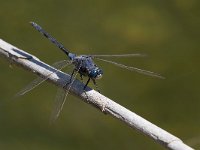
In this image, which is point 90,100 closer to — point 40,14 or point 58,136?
point 58,136

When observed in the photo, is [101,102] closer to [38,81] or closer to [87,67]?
[38,81]

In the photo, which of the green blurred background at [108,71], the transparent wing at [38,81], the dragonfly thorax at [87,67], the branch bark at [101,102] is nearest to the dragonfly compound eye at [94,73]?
the dragonfly thorax at [87,67]

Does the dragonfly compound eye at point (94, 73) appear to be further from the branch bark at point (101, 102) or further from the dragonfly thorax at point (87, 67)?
the branch bark at point (101, 102)

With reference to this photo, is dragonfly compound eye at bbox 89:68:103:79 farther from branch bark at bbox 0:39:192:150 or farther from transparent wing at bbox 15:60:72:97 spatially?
branch bark at bbox 0:39:192:150

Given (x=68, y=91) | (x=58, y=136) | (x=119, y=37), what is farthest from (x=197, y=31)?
(x=68, y=91)

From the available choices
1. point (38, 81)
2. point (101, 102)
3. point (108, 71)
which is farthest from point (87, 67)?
point (108, 71)

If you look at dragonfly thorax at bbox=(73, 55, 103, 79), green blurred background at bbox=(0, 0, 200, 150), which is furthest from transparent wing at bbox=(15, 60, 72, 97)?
green blurred background at bbox=(0, 0, 200, 150)
